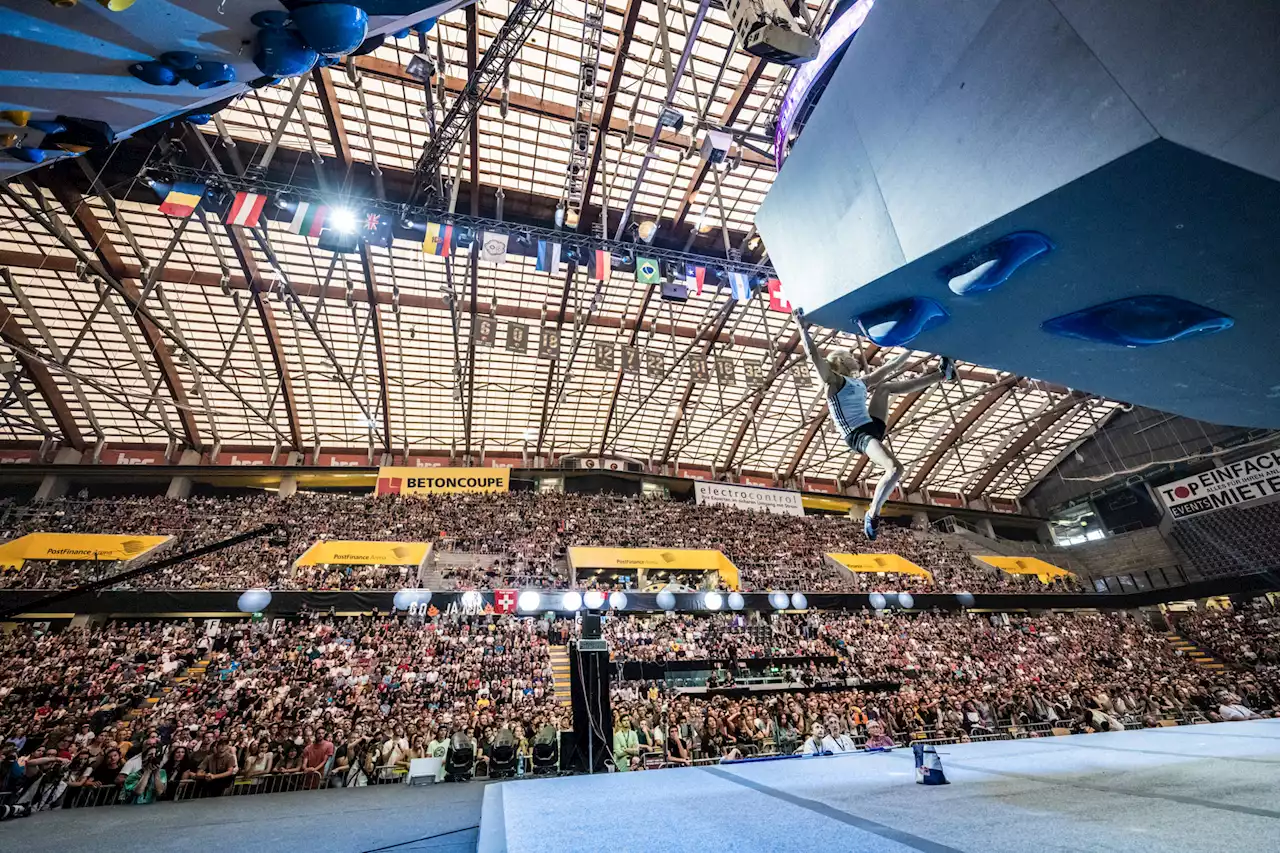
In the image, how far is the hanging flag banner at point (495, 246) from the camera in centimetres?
1452

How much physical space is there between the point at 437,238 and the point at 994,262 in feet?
49.2

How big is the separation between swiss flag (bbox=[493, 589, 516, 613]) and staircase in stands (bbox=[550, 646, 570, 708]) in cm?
238

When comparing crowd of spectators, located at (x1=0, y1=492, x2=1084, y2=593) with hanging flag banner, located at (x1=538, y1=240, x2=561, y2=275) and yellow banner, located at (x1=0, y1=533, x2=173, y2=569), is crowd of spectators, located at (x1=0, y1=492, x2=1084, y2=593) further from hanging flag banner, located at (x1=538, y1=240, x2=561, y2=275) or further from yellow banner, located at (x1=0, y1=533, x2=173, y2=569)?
hanging flag banner, located at (x1=538, y1=240, x2=561, y2=275)

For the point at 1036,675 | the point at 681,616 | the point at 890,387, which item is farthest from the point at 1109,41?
the point at 1036,675

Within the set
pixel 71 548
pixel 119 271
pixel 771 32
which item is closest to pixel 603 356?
pixel 771 32

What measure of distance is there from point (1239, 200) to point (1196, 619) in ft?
108

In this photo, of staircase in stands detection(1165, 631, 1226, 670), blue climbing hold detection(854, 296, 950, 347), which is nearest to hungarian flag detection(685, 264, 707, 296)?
blue climbing hold detection(854, 296, 950, 347)

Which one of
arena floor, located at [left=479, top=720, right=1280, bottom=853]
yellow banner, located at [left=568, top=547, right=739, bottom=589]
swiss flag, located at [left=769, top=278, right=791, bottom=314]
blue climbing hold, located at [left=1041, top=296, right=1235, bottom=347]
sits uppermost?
swiss flag, located at [left=769, top=278, right=791, bottom=314]

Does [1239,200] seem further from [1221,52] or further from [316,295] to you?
[316,295]

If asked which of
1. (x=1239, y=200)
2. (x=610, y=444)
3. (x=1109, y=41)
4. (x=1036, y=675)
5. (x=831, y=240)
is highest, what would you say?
(x=610, y=444)

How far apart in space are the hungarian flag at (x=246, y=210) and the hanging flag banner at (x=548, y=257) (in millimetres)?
6790

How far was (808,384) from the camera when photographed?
82.7ft

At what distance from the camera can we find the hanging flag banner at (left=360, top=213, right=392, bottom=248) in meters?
14.0

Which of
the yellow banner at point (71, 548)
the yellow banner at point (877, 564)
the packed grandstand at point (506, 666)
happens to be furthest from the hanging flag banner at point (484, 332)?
the yellow banner at point (877, 564)
